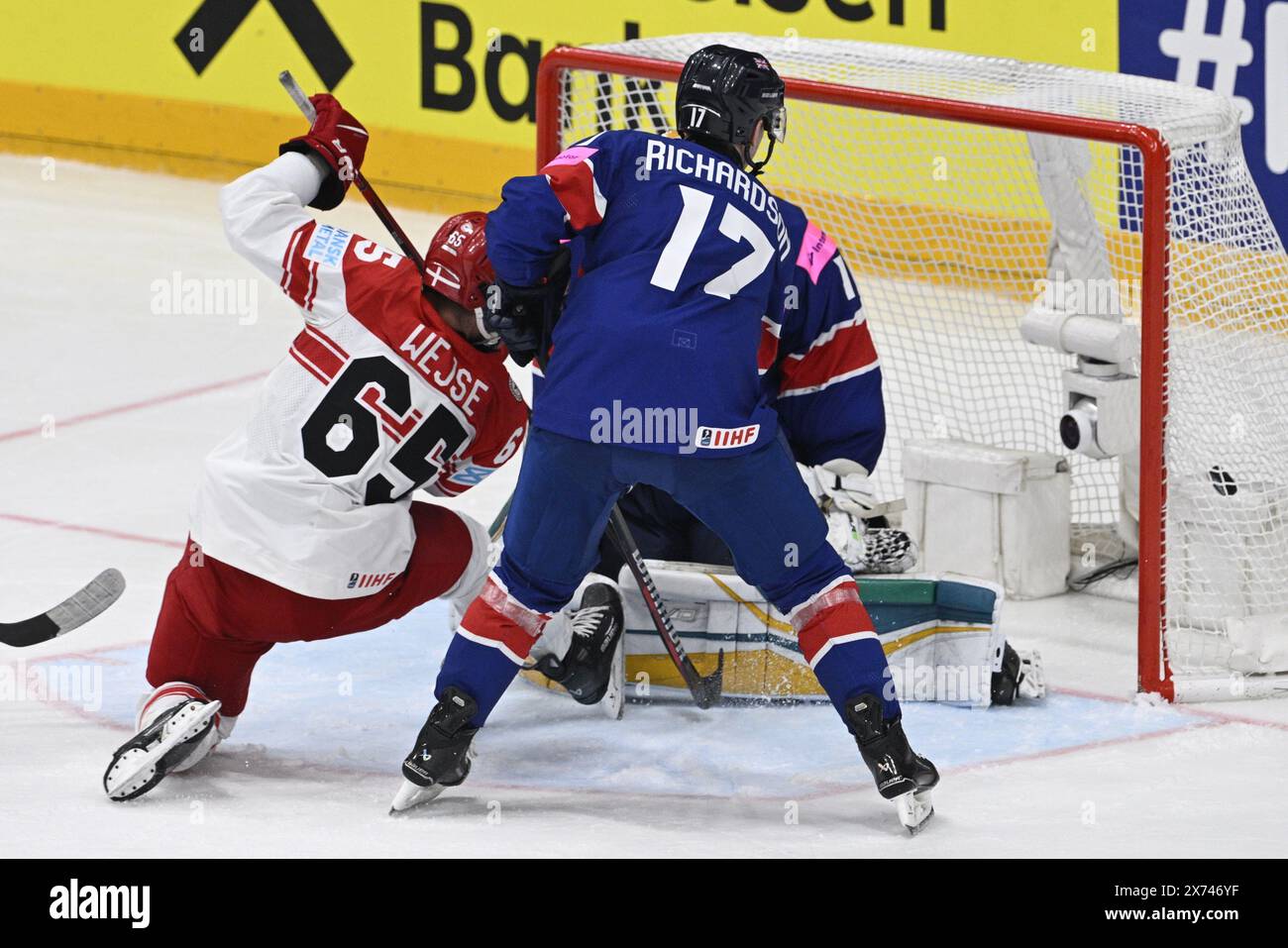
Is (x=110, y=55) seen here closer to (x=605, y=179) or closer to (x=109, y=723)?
(x=109, y=723)

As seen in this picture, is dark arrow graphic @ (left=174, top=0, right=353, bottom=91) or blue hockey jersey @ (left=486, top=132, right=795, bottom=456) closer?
blue hockey jersey @ (left=486, top=132, right=795, bottom=456)

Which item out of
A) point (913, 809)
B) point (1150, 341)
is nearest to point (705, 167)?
point (913, 809)

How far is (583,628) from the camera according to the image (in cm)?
384

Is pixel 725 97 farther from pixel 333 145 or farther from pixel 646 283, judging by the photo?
pixel 333 145

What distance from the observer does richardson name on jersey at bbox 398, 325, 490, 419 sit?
3359mm

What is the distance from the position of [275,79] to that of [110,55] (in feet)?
2.39

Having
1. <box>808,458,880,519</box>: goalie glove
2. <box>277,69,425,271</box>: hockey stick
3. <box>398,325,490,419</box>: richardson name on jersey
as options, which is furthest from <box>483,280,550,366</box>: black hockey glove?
<box>808,458,880,519</box>: goalie glove

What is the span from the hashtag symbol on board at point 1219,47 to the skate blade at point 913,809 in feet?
13.1

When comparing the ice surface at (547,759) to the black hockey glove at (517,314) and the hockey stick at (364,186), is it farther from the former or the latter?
the hockey stick at (364,186)

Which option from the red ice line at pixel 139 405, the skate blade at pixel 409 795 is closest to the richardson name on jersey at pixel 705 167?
the skate blade at pixel 409 795

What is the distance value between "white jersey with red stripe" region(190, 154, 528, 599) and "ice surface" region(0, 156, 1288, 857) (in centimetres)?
41

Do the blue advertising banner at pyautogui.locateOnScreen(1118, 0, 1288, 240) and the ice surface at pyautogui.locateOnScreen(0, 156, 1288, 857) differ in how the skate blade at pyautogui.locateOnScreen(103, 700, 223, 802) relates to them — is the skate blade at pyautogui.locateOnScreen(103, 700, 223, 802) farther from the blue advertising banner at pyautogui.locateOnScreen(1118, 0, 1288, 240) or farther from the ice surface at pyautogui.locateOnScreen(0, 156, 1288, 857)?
the blue advertising banner at pyautogui.locateOnScreen(1118, 0, 1288, 240)

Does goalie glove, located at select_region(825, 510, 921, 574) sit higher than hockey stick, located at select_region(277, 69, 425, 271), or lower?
lower

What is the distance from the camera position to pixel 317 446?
11.1 ft
